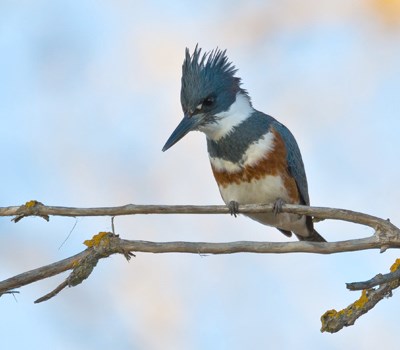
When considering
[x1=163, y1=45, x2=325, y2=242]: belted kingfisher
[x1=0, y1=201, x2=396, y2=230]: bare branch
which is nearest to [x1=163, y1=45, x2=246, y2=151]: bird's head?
[x1=163, y1=45, x2=325, y2=242]: belted kingfisher

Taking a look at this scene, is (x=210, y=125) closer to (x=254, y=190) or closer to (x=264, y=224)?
(x=254, y=190)

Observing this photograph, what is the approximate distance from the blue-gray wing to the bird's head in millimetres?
324

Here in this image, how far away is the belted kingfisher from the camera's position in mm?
4086

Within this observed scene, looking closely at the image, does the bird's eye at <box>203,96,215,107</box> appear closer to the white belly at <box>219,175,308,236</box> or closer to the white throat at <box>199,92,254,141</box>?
the white throat at <box>199,92,254,141</box>

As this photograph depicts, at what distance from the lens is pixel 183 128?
392 centimetres

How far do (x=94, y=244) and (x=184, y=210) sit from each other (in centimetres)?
33

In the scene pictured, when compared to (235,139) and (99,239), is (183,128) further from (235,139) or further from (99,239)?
(99,239)

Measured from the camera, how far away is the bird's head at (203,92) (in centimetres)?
402

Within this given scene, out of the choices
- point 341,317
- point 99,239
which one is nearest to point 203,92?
point 99,239

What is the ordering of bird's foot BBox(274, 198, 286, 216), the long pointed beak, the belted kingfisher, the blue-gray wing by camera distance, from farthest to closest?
1. the blue-gray wing
2. the belted kingfisher
3. the long pointed beak
4. bird's foot BBox(274, 198, 286, 216)

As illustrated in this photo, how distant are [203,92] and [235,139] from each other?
0.29 m

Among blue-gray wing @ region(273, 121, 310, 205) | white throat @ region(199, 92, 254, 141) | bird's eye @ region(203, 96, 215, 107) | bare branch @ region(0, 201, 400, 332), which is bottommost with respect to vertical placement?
bare branch @ region(0, 201, 400, 332)

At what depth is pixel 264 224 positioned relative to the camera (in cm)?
448

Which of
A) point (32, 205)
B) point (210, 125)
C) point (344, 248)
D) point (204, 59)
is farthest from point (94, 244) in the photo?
point (204, 59)
